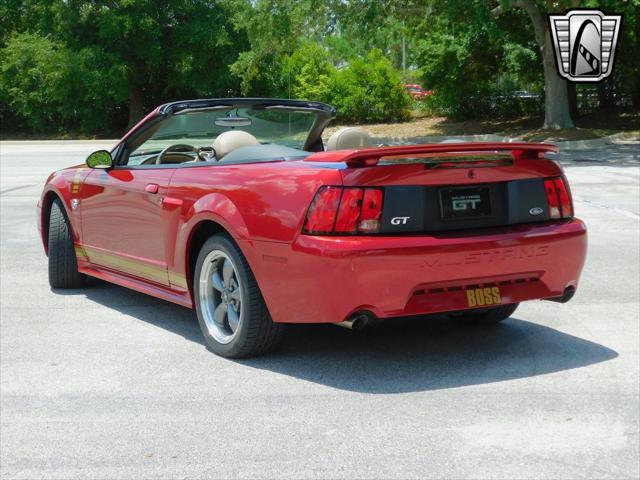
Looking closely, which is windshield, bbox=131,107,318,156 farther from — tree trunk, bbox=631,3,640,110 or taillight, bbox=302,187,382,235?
tree trunk, bbox=631,3,640,110

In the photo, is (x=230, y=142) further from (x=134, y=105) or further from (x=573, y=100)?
(x=134, y=105)

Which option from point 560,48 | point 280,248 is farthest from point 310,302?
point 560,48

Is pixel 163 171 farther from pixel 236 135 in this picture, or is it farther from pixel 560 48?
pixel 560 48

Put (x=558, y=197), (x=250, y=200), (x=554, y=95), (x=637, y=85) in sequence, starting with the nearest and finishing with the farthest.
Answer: (x=250, y=200) → (x=558, y=197) → (x=554, y=95) → (x=637, y=85)

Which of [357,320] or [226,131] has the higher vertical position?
[226,131]

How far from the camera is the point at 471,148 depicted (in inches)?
212

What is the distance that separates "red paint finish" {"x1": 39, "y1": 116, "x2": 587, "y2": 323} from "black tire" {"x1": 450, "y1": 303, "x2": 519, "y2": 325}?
2.65ft

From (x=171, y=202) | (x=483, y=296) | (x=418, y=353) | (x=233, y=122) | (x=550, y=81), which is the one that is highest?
(x=233, y=122)

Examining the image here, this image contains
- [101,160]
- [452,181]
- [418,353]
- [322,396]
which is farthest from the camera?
[101,160]

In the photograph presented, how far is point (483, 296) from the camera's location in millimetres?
5398

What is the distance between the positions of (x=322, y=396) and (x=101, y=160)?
276cm

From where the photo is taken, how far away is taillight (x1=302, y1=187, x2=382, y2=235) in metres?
5.10

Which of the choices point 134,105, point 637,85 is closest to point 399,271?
point 637,85

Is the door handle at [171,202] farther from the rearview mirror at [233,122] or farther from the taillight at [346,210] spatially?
the taillight at [346,210]
